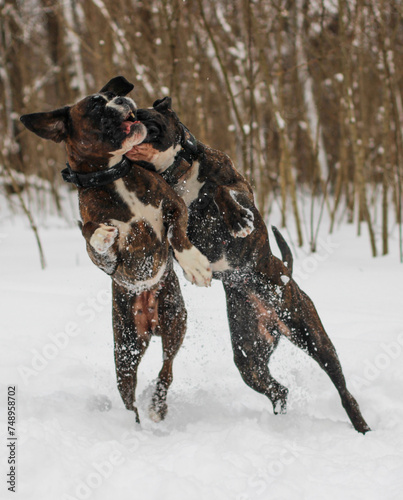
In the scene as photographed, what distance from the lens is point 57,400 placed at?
9.66ft

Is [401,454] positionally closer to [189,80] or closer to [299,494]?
[299,494]

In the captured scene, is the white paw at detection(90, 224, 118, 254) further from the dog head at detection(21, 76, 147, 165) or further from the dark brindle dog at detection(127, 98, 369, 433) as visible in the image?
the dark brindle dog at detection(127, 98, 369, 433)

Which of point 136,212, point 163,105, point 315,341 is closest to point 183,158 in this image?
point 163,105

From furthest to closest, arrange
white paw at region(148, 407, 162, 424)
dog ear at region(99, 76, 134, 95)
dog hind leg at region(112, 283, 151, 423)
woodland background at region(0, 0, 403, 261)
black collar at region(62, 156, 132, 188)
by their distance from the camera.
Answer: woodland background at region(0, 0, 403, 261)
white paw at region(148, 407, 162, 424)
dog hind leg at region(112, 283, 151, 423)
dog ear at region(99, 76, 134, 95)
black collar at region(62, 156, 132, 188)

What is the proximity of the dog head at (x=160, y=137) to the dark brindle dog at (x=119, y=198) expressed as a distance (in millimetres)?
73

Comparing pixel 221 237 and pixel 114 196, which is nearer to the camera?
pixel 114 196

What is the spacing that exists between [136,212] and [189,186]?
325 mm

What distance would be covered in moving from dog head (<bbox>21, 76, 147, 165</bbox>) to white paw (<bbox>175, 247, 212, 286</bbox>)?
486 millimetres

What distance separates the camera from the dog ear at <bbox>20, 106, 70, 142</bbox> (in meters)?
2.04

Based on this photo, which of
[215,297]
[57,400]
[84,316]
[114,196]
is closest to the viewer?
[114,196]

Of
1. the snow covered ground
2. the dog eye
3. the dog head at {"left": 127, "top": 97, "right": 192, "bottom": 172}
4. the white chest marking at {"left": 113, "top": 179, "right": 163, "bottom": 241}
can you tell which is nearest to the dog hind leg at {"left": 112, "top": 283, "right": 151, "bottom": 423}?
the snow covered ground

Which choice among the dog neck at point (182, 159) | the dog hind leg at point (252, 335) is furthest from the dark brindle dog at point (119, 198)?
the dog hind leg at point (252, 335)

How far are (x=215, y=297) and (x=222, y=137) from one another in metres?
6.20

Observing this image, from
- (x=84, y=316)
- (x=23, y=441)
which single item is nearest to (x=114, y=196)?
(x=23, y=441)
